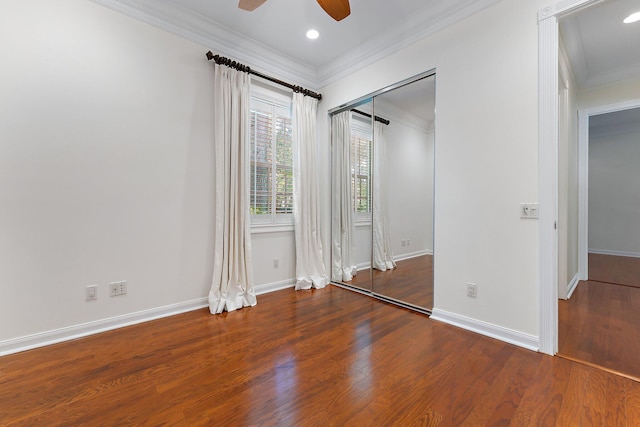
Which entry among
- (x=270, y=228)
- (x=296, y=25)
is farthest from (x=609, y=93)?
(x=270, y=228)

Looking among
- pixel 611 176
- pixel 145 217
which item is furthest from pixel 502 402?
pixel 611 176

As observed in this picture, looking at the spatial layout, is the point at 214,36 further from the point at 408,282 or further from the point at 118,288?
the point at 408,282

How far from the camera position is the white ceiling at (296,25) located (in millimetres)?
2551

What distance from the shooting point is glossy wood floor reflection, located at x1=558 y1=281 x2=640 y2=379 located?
6.32 ft

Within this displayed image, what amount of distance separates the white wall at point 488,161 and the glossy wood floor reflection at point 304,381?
43 cm

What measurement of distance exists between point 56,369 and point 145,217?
128 cm

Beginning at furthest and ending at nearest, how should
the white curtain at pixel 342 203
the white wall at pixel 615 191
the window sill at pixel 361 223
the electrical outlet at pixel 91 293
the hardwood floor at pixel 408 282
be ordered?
the white wall at pixel 615 191
the white curtain at pixel 342 203
the window sill at pixel 361 223
the hardwood floor at pixel 408 282
the electrical outlet at pixel 91 293

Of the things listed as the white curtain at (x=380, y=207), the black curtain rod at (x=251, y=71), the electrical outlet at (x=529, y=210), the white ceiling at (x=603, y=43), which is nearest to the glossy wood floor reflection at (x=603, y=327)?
the electrical outlet at (x=529, y=210)

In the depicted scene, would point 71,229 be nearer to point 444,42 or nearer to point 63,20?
point 63,20

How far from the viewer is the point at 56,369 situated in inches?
72.0

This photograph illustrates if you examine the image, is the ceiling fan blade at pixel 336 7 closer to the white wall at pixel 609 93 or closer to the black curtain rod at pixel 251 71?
the black curtain rod at pixel 251 71

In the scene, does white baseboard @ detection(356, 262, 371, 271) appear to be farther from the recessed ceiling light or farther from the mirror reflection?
the recessed ceiling light

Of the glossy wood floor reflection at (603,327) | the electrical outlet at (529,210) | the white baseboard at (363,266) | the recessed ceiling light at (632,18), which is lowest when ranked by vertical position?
the glossy wood floor reflection at (603,327)

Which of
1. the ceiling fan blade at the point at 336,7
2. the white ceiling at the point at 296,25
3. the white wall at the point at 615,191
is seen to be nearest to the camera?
the ceiling fan blade at the point at 336,7
